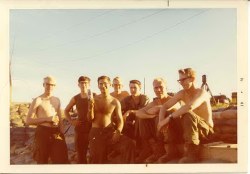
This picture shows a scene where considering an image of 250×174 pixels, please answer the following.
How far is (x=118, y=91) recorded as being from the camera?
80.0 inches

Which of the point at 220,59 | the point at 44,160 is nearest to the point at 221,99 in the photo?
the point at 220,59

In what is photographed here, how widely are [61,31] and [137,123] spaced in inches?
22.6

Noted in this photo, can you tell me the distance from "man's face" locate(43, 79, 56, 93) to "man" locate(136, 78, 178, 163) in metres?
0.43

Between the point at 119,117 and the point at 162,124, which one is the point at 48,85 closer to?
the point at 119,117

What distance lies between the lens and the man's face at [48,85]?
201cm

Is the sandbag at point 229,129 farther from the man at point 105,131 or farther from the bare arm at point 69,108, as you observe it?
the bare arm at point 69,108

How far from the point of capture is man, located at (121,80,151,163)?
2.03 meters

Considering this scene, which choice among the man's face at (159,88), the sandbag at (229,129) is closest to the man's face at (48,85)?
the man's face at (159,88)

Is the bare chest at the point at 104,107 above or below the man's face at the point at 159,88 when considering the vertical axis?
below

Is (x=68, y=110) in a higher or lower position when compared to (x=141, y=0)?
lower

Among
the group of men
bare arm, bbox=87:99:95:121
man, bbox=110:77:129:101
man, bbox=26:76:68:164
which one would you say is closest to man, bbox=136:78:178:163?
the group of men

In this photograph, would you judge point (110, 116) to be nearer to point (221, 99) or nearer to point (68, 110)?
point (68, 110)

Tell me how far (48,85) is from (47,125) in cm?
19

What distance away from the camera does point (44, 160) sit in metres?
2.02
